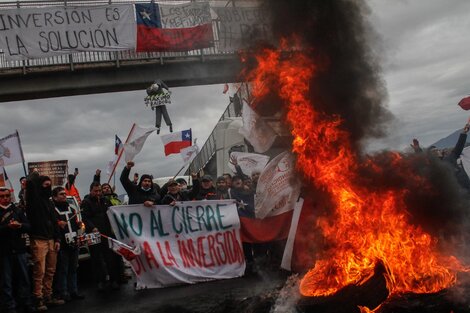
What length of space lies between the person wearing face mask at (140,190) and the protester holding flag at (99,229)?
0.61m

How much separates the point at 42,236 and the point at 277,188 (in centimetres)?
394

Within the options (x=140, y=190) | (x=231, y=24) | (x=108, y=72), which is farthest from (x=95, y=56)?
(x=140, y=190)

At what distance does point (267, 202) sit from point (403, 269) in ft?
10.9

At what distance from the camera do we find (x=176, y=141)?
14.7 m

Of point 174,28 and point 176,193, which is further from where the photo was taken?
point 174,28

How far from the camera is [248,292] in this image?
22.0ft

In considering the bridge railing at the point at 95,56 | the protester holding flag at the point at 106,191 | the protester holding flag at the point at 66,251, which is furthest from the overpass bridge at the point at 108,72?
the protester holding flag at the point at 66,251

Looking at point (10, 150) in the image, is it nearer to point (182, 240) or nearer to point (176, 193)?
point (176, 193)

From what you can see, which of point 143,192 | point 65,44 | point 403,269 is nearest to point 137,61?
point 65,44

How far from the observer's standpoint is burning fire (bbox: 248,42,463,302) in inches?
205

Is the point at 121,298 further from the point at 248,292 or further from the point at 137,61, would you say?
the point at 137,61

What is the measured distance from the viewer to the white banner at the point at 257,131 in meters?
7.52

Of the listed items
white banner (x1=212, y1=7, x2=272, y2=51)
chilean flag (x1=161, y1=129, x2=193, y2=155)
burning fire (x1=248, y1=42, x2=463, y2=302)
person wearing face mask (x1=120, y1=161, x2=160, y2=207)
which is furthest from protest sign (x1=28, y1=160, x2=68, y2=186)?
burning fire (x1=248, y1=42, x2=463, y2=302)

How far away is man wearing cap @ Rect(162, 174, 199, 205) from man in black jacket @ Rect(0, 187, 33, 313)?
8.19 ft
